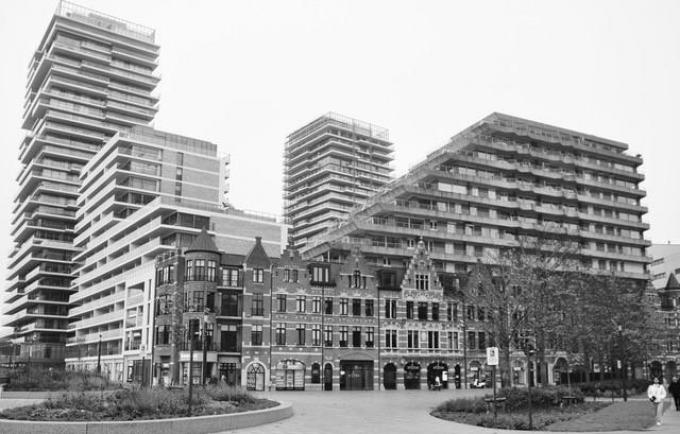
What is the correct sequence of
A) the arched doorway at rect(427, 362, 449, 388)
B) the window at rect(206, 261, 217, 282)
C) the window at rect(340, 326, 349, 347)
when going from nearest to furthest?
the window at rect(206, 261, 217, 282)
the window at rect(340, 326, 349, 347)
the arched doorway at rect(427, 362, 449, 388)

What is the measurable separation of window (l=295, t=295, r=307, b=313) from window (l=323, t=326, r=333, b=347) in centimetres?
310

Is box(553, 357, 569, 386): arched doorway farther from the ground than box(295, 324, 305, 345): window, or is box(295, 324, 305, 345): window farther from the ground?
box(295, 324, 305, 345): window

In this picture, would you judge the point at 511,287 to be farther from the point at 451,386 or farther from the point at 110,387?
the point at 110,387

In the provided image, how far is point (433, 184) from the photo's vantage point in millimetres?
100062

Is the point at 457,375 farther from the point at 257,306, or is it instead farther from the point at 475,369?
the point at 257,306

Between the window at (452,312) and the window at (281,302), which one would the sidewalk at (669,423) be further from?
the window at (452,312)

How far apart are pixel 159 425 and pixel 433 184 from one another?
7953 cm

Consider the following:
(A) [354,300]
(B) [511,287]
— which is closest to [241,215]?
(A) [354,300]

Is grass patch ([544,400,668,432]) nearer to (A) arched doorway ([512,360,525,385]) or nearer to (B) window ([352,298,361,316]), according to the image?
(B) window ([352,298,361,316])

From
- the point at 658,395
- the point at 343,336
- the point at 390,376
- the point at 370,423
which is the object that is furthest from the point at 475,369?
the point at 370,423

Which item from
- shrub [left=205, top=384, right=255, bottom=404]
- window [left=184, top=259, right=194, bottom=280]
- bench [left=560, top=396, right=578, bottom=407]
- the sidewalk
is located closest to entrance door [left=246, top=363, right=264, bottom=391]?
window [left=184, top=259, right=194, bottom=280]

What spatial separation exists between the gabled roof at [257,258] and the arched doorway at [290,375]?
387 inches

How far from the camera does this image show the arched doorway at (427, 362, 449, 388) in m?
77.3

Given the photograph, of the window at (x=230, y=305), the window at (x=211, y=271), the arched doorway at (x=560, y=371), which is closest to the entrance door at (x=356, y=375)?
the window at (x=230, y=305)
